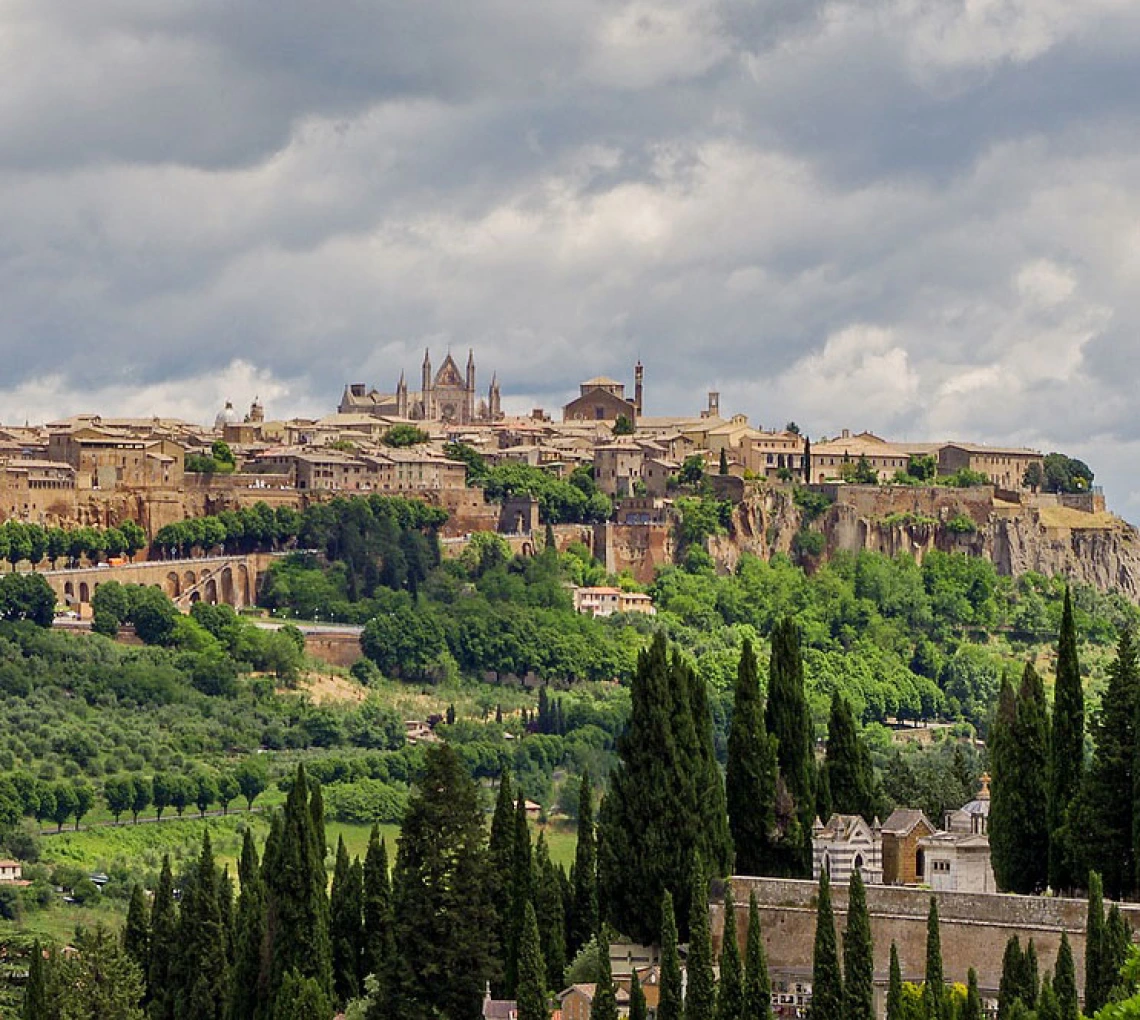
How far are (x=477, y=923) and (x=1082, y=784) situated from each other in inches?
349

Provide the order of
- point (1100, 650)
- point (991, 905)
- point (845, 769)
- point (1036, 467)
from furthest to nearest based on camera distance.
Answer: point (1036, 467)
point (1100, 650)
point (845, 769)
point (991, 905)

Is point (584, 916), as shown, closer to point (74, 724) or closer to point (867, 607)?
point (74, 724)

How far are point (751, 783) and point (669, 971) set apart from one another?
6.32 m

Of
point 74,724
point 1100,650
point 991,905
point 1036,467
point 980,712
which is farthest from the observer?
point 1036,467

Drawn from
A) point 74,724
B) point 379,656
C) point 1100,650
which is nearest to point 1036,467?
point 1100,650

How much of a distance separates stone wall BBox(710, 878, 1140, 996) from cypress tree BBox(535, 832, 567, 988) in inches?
158

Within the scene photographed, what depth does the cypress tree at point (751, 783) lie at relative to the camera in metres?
48.5

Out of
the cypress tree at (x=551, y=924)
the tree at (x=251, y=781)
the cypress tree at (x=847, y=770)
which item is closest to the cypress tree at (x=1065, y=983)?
the cypress tree at (x=551, y=924)

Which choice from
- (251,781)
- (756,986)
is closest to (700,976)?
(756,986)

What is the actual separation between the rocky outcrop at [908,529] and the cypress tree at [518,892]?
68.1 metres

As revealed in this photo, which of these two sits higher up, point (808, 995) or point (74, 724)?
point (74, 724)

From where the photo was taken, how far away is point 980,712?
342 ft

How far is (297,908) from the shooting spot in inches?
1950

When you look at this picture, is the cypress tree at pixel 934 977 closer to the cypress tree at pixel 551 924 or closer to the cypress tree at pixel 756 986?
the cypress tree at pixel 756 986
